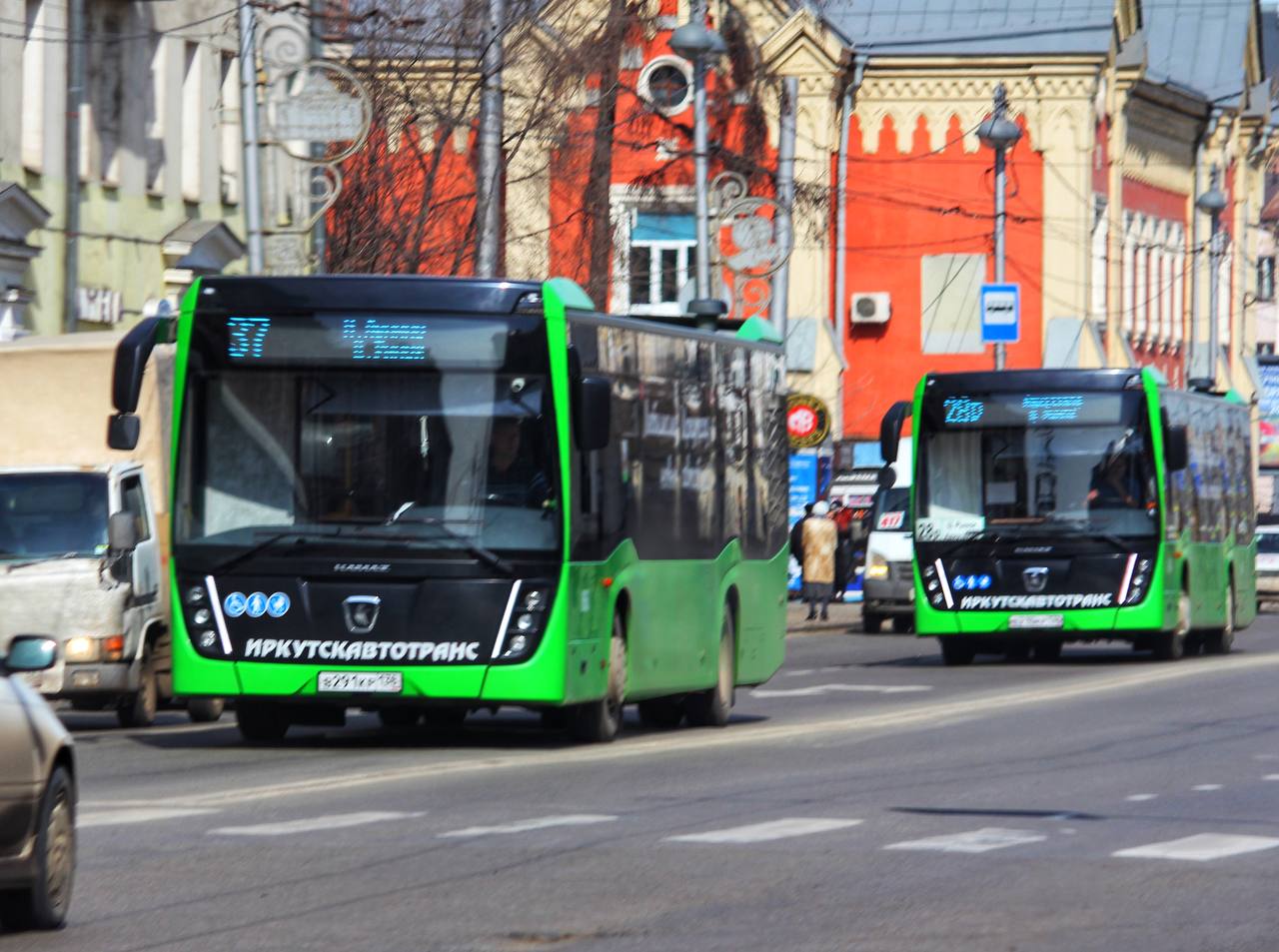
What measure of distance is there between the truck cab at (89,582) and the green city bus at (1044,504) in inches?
441

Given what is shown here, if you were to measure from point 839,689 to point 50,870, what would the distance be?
18171mm

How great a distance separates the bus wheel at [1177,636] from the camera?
108ft

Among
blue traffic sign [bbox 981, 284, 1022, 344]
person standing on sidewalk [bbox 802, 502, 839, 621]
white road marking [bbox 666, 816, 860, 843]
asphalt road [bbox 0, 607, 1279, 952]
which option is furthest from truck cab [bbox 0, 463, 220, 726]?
blue traffic sign [bbox 981, 284, 1022, 344]

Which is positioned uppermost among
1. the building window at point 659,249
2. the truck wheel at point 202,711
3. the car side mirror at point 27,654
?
the building window at point 659,249

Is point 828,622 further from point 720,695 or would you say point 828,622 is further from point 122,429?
point 122,429

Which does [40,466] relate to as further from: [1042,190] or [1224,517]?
[1042,190]

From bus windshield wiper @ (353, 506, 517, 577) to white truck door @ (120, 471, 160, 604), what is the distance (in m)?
3.98

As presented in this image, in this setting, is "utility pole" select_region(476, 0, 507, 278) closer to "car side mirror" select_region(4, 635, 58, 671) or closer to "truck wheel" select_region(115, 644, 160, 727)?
"truck wheel" select_region(115, 644, 160, 727)

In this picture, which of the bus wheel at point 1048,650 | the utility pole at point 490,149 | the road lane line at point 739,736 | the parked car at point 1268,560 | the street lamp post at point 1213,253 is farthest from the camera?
the street lamp post at point 1213,253

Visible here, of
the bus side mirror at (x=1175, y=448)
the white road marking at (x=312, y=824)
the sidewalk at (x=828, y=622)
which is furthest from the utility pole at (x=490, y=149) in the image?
the white road marking at (x=312, y=824)

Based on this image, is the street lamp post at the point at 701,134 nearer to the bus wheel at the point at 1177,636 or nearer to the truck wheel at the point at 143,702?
the bus wheel at the point at 1177,636

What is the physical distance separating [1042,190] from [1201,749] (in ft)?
135

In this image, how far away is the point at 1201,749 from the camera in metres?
19.5

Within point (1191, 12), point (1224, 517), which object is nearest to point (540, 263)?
point (1224, 517)
